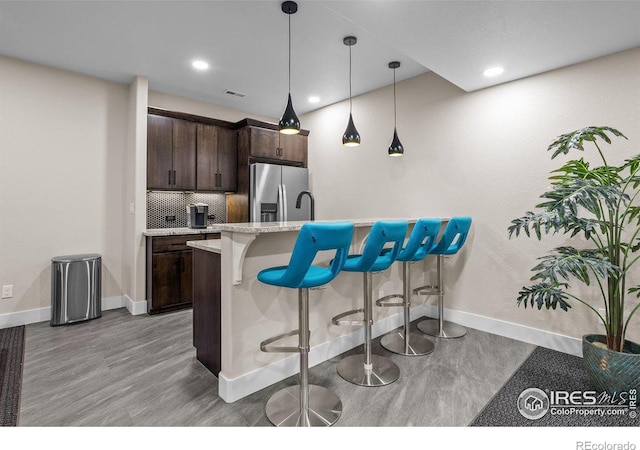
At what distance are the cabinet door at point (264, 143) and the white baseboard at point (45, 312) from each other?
2348mm

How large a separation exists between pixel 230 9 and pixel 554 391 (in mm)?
3518

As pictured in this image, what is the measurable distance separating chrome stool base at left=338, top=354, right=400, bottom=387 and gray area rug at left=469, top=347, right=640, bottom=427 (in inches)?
23.5

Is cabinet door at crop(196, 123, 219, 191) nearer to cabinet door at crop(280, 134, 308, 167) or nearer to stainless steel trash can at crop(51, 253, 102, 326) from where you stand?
cabinet door at crop(280, 134, 308, 167)

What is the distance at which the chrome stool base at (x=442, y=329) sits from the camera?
3.05m

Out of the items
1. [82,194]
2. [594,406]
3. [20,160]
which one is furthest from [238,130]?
[594,406]

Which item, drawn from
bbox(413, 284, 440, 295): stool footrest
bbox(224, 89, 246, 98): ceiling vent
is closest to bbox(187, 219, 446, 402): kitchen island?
bbox(413, 284, 440, 295): stool footrest

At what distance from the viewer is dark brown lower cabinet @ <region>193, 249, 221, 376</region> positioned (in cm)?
214

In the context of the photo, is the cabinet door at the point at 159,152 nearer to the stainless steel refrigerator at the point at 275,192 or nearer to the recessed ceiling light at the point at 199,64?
the recessed ceiling light at the point at 199,64

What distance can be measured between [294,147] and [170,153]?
1.73 meters

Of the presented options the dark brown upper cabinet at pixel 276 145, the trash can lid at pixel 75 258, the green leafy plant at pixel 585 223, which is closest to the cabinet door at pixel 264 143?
the dark brown upper cabinet at pixel 276 145

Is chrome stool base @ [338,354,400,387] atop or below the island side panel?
below

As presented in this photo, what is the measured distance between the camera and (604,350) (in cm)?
199
